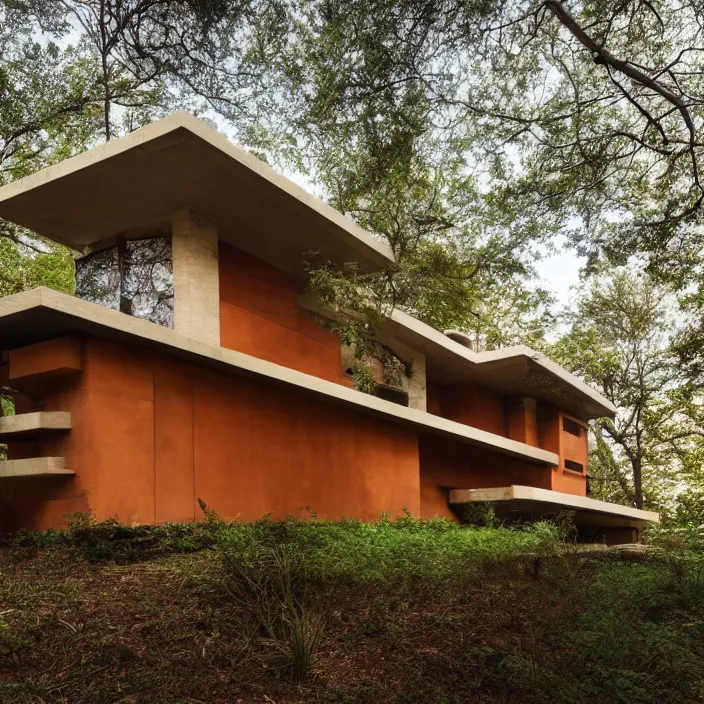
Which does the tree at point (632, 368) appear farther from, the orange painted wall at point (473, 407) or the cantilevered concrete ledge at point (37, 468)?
the cantilevered concrete ledge at point (37, 468)

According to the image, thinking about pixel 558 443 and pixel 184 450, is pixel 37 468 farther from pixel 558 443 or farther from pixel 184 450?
pixel 558 443

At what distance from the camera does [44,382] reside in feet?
30.7

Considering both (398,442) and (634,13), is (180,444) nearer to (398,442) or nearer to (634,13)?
(398,442)

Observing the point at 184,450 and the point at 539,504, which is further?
the point at 539,504

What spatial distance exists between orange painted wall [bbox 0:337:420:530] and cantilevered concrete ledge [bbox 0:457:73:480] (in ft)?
0.55

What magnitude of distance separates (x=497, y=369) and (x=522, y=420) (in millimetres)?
2268

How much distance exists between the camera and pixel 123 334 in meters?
9.01

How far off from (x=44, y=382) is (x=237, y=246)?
3880 millimetres

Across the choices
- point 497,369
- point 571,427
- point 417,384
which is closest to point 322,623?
point 417,384

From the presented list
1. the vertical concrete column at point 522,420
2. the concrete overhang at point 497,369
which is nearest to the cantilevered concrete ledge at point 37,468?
the concrete overhang at point 497,369

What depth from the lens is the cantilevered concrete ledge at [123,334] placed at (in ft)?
27.4

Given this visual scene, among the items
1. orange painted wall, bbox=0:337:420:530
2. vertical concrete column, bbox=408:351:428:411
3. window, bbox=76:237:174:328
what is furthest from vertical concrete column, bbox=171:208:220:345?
vertical concrete column, bbox=408:351:428:411

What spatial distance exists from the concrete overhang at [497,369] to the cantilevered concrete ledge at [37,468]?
692 centimetres

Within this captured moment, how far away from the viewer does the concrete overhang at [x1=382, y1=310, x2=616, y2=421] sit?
1491 centimetres
